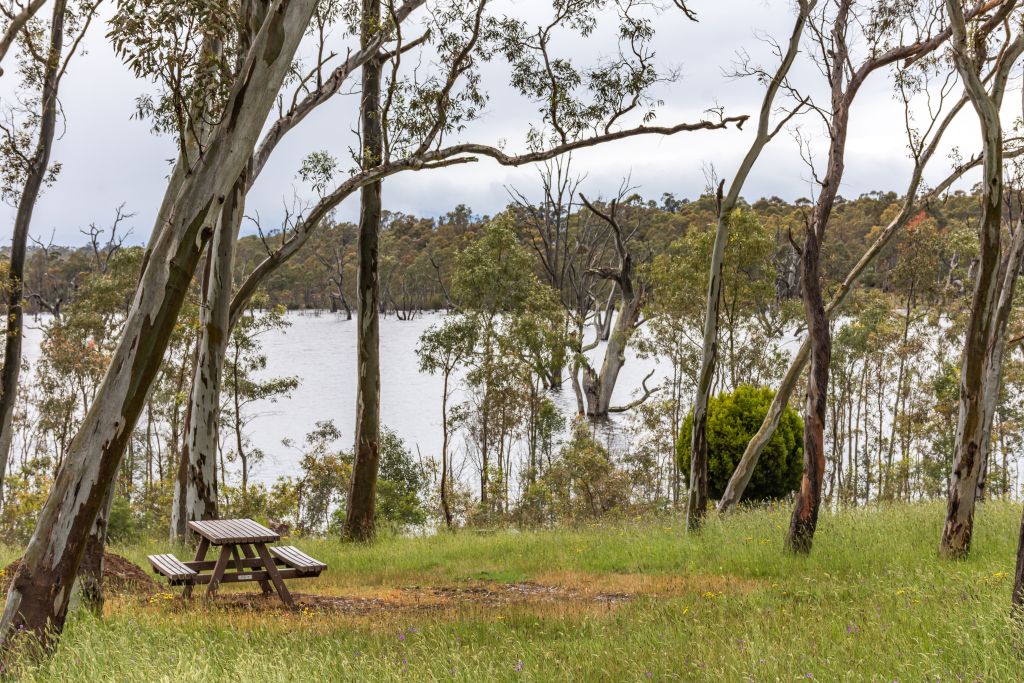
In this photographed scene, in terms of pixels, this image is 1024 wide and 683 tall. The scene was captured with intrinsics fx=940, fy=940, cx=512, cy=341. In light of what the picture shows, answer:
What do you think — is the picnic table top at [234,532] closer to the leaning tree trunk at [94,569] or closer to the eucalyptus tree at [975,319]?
the leaning tree trunk at [94,569]

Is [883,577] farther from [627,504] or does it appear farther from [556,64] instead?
[627,504]

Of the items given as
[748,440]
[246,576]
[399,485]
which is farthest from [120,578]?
[399,485]

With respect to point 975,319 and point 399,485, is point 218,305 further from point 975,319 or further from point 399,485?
point 399,485

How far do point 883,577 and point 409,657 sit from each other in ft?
13.9

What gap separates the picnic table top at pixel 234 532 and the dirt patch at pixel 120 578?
785 millimetres

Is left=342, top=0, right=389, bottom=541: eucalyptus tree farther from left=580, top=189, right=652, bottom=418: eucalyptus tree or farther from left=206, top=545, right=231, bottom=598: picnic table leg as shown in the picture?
left=580, top=189, right=652, bottom=418: eucalyptus tree

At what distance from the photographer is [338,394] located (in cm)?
5034

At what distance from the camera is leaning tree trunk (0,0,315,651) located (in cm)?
536

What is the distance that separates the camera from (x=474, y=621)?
6.16 m

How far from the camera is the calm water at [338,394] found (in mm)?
40344

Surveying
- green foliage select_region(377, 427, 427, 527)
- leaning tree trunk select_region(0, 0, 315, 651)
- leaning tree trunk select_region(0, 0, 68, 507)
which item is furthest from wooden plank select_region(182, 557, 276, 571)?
green foliage select_region(377, 427, 427, 527)

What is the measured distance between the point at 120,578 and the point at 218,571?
156 centimetres

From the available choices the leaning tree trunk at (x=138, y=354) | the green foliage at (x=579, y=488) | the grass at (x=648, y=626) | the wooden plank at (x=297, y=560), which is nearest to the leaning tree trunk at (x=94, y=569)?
the grass at (x=648, y=626)

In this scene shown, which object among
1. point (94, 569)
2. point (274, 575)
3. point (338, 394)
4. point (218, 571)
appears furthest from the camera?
point (338, 394)
